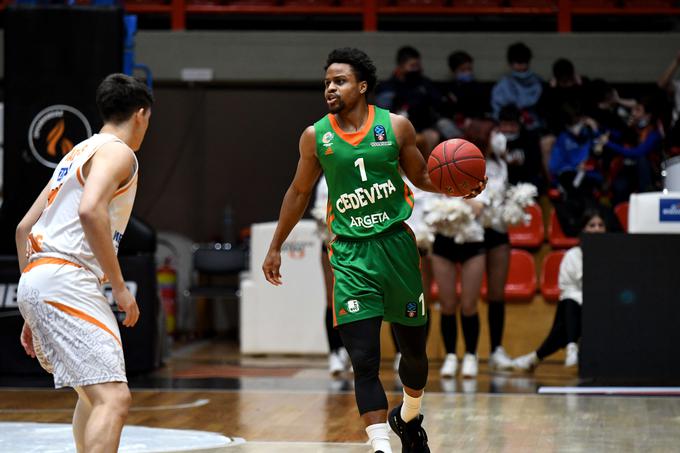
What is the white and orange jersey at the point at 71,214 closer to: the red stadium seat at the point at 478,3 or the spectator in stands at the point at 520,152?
the spectator in stands at the point at 520,152

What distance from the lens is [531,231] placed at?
32.6ft

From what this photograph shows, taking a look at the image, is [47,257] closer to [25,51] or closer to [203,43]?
[25,51]

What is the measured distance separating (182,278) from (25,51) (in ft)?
17.0

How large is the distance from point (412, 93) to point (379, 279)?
21.9 ft

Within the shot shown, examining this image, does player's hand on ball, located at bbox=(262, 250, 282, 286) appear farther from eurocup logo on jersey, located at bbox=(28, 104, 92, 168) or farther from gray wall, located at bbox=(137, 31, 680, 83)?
gray wall, located at bbox=(137, 31, 680, 83)

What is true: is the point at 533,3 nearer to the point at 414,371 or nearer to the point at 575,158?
the point at 575,158

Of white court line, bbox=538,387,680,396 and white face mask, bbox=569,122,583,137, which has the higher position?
white face mask, bbox=569,122,583,137

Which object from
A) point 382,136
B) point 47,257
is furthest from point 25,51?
point 47,257

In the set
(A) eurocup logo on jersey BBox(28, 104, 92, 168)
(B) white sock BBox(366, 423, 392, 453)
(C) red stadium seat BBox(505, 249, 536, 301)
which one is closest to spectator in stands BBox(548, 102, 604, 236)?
(C) red stadium seat BBox(505, 249, 536, 301)

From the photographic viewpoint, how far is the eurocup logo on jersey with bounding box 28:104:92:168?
8.18 m

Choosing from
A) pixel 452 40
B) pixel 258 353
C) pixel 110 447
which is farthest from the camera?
pixel 452 40

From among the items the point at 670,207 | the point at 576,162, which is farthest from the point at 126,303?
the point at 576,162

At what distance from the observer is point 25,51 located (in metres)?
8.22

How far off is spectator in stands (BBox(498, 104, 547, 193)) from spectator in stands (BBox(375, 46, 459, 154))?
48cm
